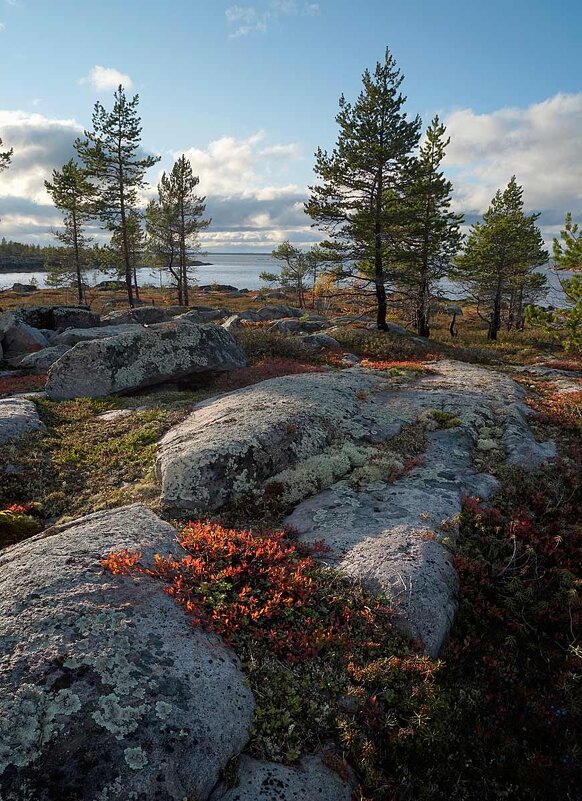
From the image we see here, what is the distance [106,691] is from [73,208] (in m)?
58.6

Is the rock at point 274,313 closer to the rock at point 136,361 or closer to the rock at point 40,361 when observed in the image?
the rock at point 40,361

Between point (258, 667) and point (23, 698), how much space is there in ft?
7.05

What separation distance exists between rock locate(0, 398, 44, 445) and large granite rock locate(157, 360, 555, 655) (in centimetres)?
403

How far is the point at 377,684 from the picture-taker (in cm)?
471

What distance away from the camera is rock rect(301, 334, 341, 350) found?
24789mm

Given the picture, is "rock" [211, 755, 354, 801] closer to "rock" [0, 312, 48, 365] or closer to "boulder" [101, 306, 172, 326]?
"rock" [0, 312, 48, 365]

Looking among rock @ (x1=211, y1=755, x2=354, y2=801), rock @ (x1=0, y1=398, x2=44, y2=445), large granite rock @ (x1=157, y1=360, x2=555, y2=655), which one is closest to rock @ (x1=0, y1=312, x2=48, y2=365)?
rock @ (x1=0, y1=398, x2=44, y2=445)

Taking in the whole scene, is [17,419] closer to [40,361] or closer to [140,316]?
[40,361]

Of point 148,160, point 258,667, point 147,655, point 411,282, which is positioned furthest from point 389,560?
point 148,160

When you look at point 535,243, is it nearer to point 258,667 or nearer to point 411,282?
point 411,282

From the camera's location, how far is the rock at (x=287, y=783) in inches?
143

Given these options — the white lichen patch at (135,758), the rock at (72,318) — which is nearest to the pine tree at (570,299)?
the white lichen patch at (135,758)

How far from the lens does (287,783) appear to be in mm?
3762

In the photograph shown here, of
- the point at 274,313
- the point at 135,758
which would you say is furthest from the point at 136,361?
the point at 274,313
